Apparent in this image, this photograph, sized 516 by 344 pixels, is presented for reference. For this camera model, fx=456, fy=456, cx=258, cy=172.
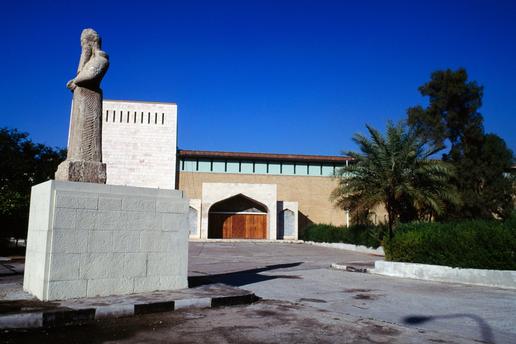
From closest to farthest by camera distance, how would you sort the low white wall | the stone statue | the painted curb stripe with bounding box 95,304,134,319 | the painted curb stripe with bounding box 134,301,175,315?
1. the painted curb stripe with bounding box 95,304,134,319
2. the painted curb stripe with bounding box 134,301,175,315
3. the stone statue
4. the low white wall

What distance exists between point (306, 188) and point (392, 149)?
64.4ft

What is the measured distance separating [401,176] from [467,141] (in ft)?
37.2

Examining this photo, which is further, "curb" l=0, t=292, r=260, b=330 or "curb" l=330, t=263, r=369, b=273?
"curb" l=330, t=263, r=369, b=273

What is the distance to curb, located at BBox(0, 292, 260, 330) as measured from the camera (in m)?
5.49

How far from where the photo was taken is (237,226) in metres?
36.2

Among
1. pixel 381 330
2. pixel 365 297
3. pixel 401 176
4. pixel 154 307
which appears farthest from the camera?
pixel 401 176

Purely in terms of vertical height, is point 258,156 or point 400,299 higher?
point 258,156

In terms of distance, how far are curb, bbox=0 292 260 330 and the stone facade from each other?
30.4 meters

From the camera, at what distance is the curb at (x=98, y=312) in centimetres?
549

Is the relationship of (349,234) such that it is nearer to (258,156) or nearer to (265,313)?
(258,156)

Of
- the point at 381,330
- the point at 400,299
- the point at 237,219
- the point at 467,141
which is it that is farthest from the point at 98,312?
the point at 237,219

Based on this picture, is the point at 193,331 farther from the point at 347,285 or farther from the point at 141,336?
the point at 347,285

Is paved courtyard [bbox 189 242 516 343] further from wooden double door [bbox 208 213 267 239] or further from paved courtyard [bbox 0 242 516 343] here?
wooden double door [bbox 208 213 267 239]

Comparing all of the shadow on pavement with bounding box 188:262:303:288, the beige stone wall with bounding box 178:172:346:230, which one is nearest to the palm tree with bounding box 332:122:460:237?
the shadow on pavement with bounding box 188:262:303:288
